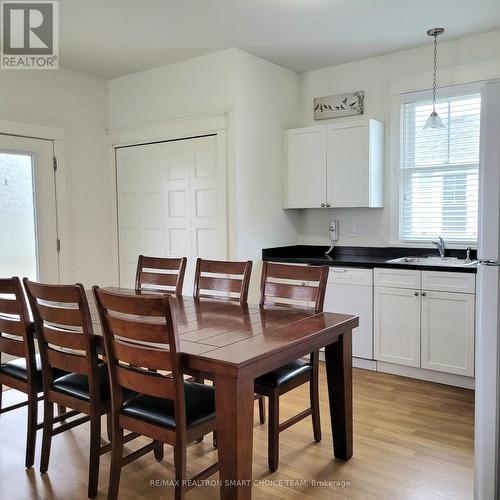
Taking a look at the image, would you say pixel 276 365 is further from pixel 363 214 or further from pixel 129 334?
pixel 363 214

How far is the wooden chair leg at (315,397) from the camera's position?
8.59ft

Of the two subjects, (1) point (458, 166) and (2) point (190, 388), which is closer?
(2) point (190, 388)

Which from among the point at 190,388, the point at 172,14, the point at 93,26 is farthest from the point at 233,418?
the point at 93,26

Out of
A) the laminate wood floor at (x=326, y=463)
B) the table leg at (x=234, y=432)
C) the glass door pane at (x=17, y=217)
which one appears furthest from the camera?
the glass door pane at (x=17, y=217)

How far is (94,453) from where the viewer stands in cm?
219

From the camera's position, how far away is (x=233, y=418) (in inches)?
71.4

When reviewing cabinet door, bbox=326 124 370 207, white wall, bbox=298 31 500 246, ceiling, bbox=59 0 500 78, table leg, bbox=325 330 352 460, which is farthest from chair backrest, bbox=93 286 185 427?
white wall, bbox=298 31 500 246

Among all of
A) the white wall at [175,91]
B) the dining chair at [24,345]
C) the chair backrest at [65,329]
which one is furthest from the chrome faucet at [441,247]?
the dining chair at [24,345]

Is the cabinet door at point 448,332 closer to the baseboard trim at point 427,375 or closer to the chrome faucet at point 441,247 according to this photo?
the baseboard trim at point 427,375

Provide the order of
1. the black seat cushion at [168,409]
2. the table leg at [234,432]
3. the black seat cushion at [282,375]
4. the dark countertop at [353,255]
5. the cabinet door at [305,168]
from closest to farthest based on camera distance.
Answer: the table leg at [234,432] < the black seat cushion at [168,409] < the black seat cushion at [282,375] < the dark countertop at [353,255] < the cabinet door at [305,168]

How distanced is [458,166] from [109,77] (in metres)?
3.33

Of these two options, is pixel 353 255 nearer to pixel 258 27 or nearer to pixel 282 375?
pixel 258 27

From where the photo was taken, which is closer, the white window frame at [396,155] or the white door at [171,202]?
the white window frame at [396,155]

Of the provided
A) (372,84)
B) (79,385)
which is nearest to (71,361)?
(79,385)
